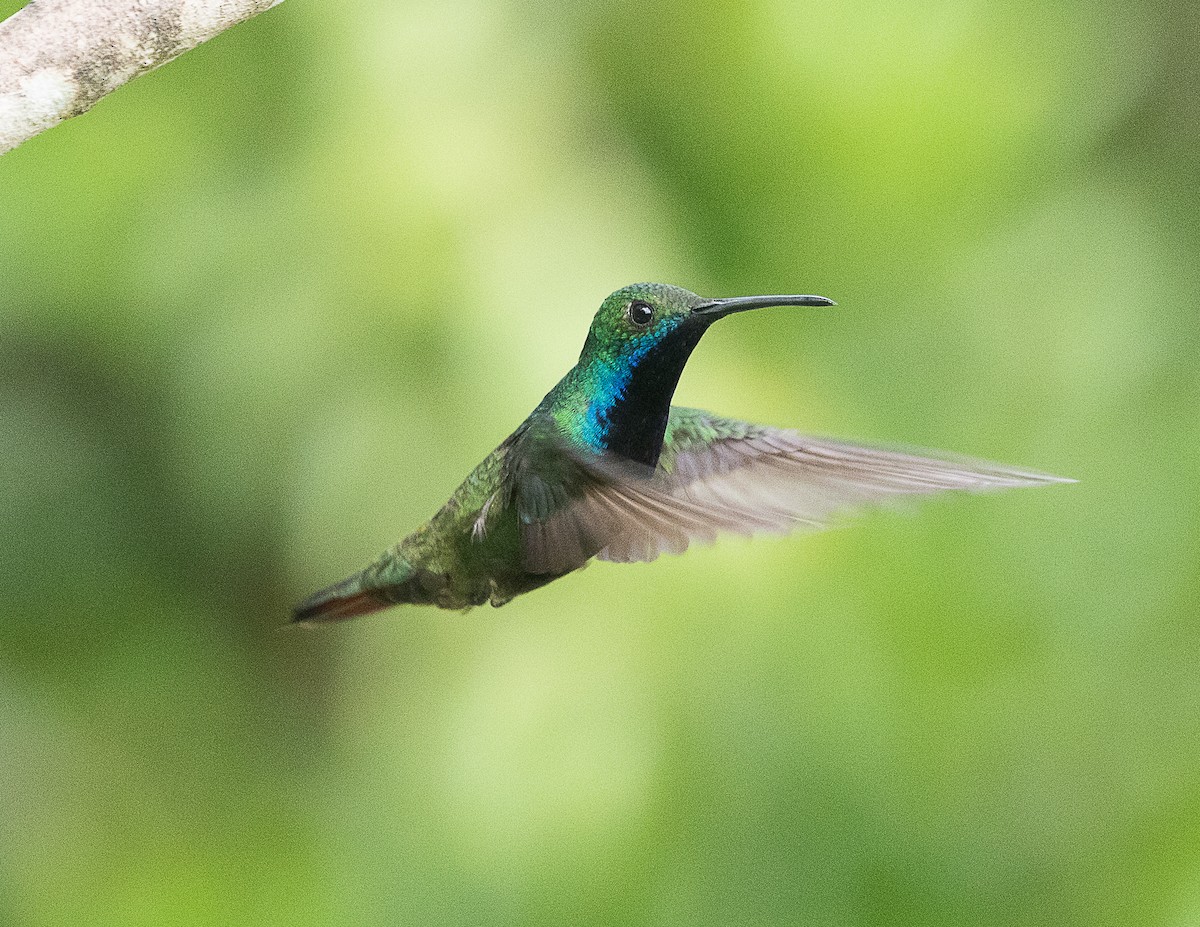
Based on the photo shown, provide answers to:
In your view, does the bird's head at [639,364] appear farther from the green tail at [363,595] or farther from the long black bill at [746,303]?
the green tail at [363,595]

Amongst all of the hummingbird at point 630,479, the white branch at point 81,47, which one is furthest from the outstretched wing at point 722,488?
the white branch at point 81,47

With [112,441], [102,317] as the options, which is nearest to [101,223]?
[102,317]

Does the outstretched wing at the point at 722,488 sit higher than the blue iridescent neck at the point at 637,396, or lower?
lower

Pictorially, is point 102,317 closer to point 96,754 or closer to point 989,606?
point 96,754

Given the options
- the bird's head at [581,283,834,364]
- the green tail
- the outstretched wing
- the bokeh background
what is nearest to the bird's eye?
the bird's head at [581,283,834,364]

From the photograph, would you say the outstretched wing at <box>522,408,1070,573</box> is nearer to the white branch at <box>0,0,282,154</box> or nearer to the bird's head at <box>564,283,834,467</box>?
the bird's head at <box>564,283,834,467</box>
